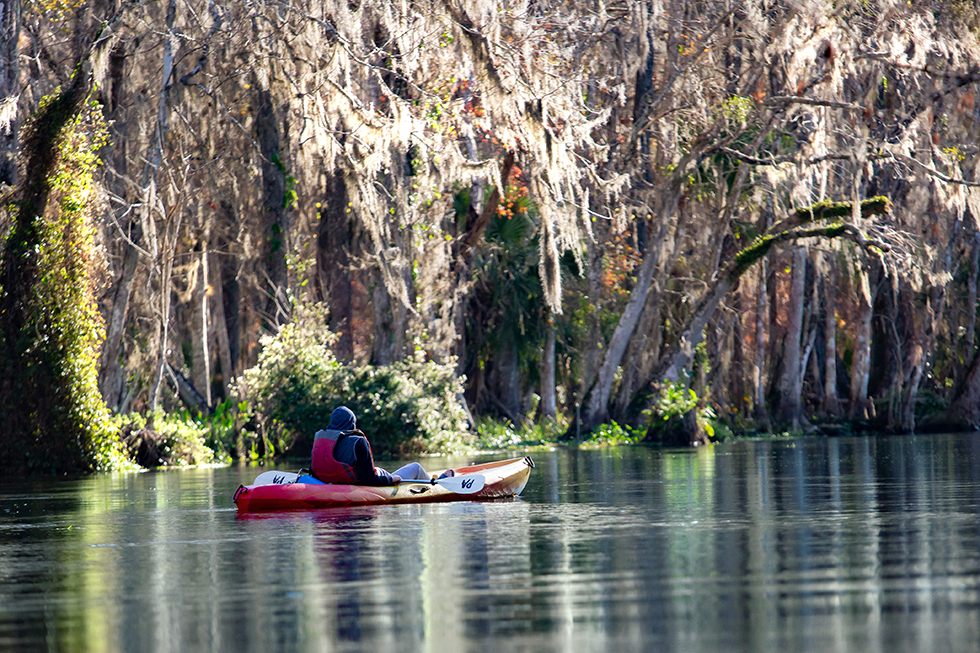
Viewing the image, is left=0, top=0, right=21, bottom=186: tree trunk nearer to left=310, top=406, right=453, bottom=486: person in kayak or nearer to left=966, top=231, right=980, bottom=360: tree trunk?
left=310, top=406, right=453, bottom=486: person in kayak

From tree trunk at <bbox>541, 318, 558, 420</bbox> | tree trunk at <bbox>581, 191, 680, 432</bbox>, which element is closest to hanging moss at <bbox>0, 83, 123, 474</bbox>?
tree trunk at <bbox>581, 191, 680, 432</bbox>

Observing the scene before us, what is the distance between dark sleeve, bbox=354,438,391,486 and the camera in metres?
14.0

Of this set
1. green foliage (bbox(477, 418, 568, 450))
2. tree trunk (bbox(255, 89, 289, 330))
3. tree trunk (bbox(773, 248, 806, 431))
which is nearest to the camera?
tree trunk (bbox(255, 89, 289, 330))

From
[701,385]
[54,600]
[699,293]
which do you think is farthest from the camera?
[701,385]

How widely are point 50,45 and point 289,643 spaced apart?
22.3 meters

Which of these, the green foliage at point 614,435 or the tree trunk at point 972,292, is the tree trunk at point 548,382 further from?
the tree trunk at point 972,292

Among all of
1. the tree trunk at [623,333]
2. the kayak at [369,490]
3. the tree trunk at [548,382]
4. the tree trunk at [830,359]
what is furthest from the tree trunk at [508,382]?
the kayak at [369,490]

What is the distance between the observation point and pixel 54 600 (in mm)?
7613

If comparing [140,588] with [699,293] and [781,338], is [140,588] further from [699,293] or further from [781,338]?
[781,338]

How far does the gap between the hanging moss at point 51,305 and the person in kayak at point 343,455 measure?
9653mm

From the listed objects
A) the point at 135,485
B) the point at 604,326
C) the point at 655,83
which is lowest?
the point at 135,485

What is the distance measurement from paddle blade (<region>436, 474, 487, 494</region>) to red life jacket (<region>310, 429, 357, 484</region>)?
3.29ft

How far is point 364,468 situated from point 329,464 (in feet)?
1.16

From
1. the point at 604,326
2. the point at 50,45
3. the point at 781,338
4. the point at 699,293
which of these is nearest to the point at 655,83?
the point at 699,293
